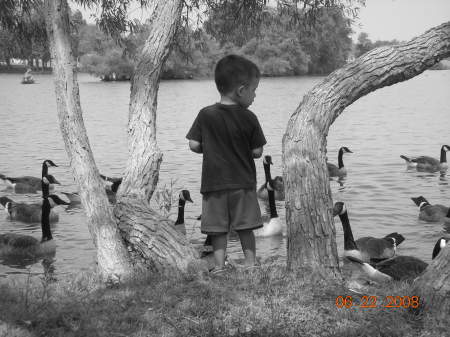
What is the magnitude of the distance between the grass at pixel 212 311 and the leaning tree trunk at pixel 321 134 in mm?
313

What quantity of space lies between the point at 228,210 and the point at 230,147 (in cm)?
60

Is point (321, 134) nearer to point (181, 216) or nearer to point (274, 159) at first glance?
point (181, 216)

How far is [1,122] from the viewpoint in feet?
102

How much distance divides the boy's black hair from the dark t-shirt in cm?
21

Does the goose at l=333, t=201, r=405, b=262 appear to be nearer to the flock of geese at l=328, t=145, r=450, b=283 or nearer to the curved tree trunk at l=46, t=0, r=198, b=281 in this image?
the flock of geese at l=328, t=145, r=450, b=283

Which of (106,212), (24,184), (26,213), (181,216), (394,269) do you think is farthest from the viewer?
(24,184)

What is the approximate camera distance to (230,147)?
17.7 ft

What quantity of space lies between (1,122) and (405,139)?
20611mm

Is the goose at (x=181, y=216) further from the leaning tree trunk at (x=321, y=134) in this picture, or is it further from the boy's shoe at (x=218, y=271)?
the leaning tree trunk at (x=321, y=134)

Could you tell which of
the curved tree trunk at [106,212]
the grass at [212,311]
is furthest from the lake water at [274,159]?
the grass at [212,311]

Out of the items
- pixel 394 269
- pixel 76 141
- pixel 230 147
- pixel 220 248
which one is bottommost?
pixel 394 269
